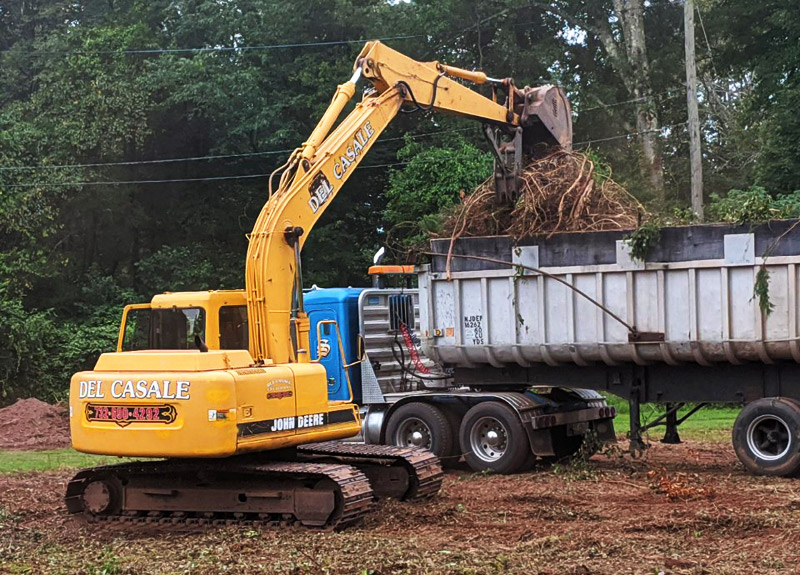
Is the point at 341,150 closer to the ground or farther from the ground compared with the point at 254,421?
farther from the ground

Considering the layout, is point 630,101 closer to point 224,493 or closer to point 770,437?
point 770,437

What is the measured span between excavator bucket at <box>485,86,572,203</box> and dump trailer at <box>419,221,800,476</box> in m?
0.94

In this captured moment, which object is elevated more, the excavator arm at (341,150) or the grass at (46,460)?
the excavator arm at (341,150)

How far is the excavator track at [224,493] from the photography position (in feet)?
34.6

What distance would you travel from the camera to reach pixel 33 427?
76.2 ft

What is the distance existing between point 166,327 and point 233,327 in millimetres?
699

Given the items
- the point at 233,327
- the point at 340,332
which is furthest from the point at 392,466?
the point at 340,332

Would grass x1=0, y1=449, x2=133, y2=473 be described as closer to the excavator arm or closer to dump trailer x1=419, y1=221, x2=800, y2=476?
dump trailer x1=419, y1=221, x2=800, y2=476

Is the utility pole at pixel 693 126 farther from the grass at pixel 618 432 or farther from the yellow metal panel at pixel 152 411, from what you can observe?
the yellow metal panel at pixel 152 411

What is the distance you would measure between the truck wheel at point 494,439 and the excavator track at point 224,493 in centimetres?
405

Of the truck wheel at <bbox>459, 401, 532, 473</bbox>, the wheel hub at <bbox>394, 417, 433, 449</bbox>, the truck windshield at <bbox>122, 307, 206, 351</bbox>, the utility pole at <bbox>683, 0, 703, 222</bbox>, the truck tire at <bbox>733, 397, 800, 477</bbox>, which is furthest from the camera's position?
the utility pole at <bbox>683, 0, 703, 222</bbox>

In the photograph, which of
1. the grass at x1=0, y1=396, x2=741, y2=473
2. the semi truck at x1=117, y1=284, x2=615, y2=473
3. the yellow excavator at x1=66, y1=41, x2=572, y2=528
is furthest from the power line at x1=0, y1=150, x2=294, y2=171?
the yellow excavator at x1=66, y1=41, x2=572, y2=528

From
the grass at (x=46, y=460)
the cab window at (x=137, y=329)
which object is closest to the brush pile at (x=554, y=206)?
the cab window at (x=137, y=329)

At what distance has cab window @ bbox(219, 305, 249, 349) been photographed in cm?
1161
